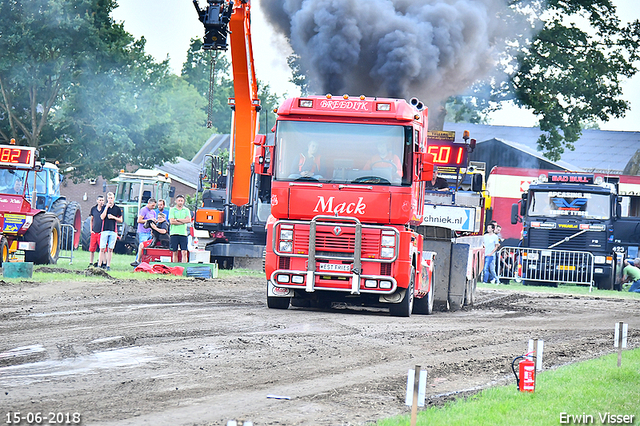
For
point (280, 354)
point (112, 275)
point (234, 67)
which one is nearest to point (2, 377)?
point (280, 354)

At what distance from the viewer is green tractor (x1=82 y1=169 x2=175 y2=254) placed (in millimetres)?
31869

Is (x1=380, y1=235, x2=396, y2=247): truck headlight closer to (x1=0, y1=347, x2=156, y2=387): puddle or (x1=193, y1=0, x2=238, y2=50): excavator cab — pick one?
(x1=0, y1=347, x2=156, y2=387): puddle

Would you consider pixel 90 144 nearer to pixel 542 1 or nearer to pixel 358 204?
pixel 542 1

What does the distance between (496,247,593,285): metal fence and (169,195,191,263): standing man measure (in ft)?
32.2

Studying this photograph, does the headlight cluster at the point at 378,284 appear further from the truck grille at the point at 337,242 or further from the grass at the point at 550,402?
the grass at the point at 550,402

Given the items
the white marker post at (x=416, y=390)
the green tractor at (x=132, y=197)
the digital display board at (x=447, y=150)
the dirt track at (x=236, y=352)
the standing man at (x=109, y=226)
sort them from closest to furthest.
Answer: the white marker post at (x=416, y=390) < the dirt track at (x=236, y=352) < the standing man at (x=109, y=226) < the digital display board at (x=447, y=150) < the green tractor at (x=132, y=197)

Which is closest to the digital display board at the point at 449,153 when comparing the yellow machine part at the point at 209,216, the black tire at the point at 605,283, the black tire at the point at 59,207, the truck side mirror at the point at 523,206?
the yellow machine part at the point at 209,216

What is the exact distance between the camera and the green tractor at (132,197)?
3187 cm

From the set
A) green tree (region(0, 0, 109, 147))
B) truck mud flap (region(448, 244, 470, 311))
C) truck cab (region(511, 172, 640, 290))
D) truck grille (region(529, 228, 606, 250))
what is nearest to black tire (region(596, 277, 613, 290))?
truck cab (region(511, 172, 640, 290))

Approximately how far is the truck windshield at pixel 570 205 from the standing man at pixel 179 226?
36.4 ft

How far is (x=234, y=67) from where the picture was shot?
21.4 meters

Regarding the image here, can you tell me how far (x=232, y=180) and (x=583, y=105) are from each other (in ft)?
61.3

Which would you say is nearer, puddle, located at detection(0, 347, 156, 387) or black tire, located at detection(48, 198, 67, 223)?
puddle, located at detection(0, 347, 156, 387)

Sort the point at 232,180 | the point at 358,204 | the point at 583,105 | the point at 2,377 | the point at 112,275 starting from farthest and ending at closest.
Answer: the point at 583,105 < the point at 232,180 < the point at 112,275 < the point at 358,204 < the point at 2,377
